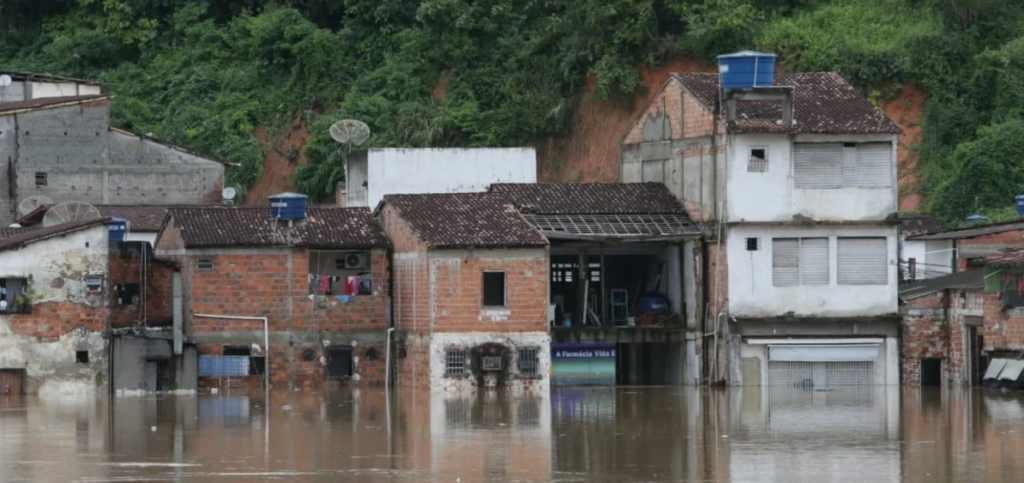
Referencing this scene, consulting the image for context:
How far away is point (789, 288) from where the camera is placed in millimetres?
52688

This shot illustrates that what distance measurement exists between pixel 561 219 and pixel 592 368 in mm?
3649

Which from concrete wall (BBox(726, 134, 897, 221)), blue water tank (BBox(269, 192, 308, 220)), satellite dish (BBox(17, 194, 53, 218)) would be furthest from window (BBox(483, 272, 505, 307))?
satellite dish (BBox(17, 194, 53, 218))

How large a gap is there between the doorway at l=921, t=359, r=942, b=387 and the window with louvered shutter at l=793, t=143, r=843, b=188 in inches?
189

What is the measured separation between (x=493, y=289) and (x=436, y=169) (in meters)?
8.12

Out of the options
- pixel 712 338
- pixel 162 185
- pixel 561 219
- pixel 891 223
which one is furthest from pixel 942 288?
pixel 162 185

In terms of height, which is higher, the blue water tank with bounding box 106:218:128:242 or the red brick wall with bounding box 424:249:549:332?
the blue water tank with bounding box 106:218:128:242

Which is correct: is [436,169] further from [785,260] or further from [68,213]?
[785,260]

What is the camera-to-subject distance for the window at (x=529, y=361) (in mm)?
51469

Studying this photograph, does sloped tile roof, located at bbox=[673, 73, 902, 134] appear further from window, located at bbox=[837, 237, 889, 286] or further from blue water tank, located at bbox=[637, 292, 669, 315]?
blue water tank, located at bbox=[637, 292, 669, 315]

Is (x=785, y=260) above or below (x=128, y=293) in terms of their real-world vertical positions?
above

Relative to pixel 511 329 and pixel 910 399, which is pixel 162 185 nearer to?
pixel 511 329

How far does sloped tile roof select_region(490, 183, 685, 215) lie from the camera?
53938 mm

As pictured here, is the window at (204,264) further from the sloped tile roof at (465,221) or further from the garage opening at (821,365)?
the garage opening at (821,365)

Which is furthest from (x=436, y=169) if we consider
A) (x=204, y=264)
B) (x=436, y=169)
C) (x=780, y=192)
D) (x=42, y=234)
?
(x=42, y=234)
